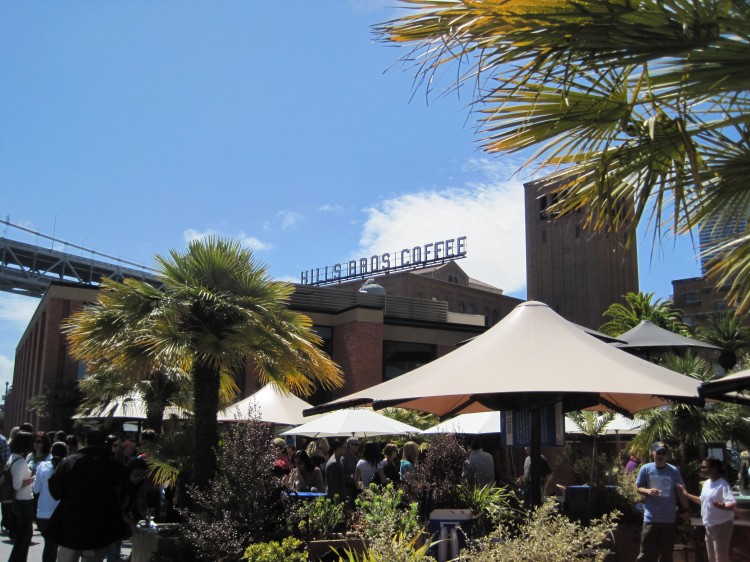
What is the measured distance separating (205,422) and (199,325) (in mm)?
1399

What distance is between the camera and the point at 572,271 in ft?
279

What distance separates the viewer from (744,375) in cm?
654

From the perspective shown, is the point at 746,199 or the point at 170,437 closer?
the point at 746,199

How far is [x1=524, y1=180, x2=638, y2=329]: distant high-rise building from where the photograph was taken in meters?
82.6

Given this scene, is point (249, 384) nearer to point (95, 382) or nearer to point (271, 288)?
point (95, 382)

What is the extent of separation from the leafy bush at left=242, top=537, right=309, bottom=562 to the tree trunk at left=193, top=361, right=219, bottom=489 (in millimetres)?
3017

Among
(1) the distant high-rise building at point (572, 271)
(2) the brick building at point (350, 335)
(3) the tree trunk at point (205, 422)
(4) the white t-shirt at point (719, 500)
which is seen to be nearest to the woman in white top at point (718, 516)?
(4) the white t-shirt at point (719, 500)

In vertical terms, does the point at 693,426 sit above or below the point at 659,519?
above

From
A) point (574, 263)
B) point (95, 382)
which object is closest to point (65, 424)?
point (95, 382)

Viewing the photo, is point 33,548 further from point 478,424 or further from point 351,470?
point 478,424

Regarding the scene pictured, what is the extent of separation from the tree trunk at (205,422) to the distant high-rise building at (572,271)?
240 ft

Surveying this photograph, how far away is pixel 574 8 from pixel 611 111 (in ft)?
3.07

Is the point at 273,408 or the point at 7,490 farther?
the point at 273,408

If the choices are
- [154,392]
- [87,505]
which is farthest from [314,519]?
[154,392]
